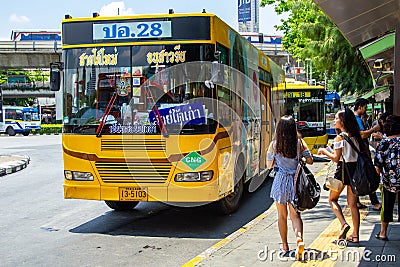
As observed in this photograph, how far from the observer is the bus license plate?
779cm

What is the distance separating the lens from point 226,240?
24.1 feet

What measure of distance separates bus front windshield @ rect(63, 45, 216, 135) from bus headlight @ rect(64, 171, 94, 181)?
0.65 meters

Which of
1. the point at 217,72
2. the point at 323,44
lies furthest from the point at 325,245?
the point at 323,44

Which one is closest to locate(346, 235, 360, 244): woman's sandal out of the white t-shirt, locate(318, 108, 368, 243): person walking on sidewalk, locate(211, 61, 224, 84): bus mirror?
locate(318, 108, 368, 243): person walking on sidewalk

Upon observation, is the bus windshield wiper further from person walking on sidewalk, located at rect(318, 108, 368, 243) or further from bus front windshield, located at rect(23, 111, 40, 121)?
bus front windshield, located at rect(23, 111, 40, 121)

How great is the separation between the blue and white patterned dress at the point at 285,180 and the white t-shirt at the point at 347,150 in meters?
0.48

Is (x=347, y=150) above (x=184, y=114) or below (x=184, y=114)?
below

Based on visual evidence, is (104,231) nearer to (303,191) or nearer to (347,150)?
(303,191)

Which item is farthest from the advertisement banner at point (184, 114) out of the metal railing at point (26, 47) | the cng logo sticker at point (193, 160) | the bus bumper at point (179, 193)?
the metal railing at point (26, 47)

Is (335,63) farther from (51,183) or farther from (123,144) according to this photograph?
→ (123,144)

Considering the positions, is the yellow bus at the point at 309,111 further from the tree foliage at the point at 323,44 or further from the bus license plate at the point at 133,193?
the bus license plate at the point at 133,193

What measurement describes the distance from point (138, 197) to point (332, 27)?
17.7 metres

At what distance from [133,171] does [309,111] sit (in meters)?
12.7

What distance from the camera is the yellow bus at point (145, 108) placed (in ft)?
25.4
